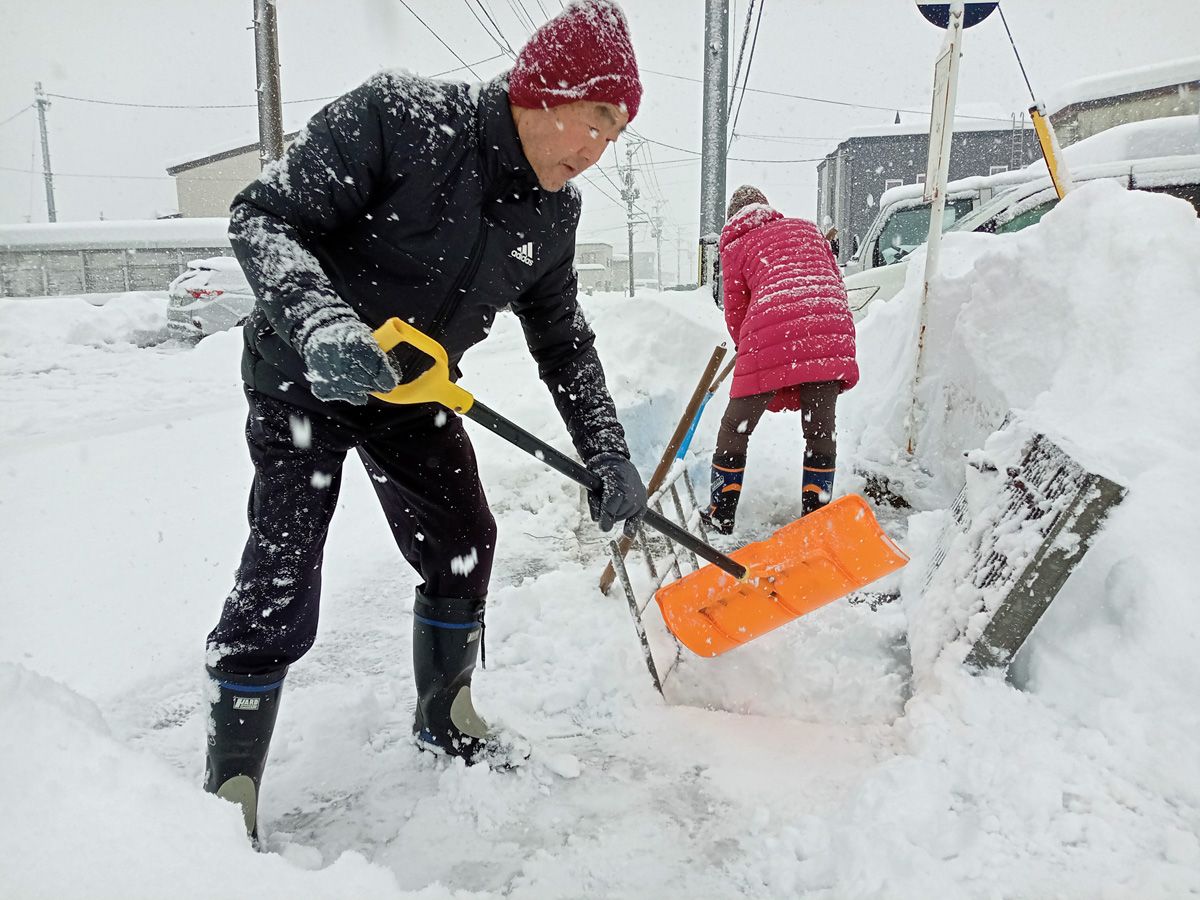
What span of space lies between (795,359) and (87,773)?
2961mm

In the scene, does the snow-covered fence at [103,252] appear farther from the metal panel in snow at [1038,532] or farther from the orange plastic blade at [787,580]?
the metal panel in snow at [1038,532]

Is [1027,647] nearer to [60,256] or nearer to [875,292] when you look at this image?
[875,292]

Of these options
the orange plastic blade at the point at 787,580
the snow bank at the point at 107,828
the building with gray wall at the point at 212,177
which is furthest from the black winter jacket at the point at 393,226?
the building with gray wall at the point at 212,177

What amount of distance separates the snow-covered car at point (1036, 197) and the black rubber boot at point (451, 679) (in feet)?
16.0

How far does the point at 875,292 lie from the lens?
6.96m

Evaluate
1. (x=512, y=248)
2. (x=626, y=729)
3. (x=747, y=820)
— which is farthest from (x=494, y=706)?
(x=512, y=248)

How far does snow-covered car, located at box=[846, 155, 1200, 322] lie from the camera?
5.74 meters

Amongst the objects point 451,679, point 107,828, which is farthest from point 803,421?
point 107,828

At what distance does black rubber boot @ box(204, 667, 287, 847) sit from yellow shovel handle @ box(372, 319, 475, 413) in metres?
0.66

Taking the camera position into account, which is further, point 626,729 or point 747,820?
point 626,729

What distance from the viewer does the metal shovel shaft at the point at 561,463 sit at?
1646 millimetres

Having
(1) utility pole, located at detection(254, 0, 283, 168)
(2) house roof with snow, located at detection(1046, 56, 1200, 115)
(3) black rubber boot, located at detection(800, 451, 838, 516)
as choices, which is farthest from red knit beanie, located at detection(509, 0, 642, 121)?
(2) house roof with snow, located at detection(1046, 56, 1200, 115)

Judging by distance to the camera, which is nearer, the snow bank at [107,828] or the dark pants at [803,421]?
the snow bank at [107,828]

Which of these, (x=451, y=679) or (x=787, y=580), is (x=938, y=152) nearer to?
(x=787, y=580)
